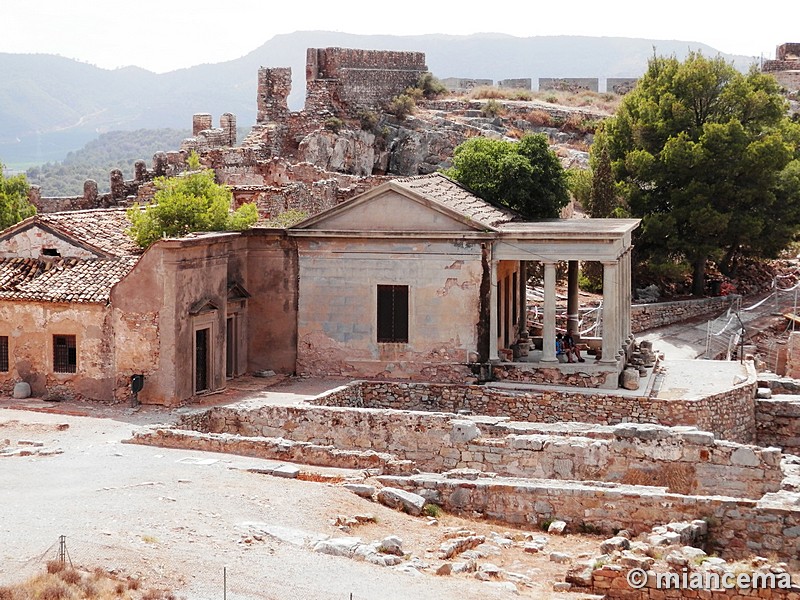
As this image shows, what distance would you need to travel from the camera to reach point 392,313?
3025 centimetres

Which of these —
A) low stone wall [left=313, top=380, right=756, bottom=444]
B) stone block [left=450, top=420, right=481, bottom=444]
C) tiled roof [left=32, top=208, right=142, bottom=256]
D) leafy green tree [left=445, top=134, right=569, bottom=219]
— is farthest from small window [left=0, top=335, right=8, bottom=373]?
leafy green tree [left=445, top=134, right=569, bottom=219]

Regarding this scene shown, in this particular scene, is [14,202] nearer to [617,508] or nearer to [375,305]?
[375,305]

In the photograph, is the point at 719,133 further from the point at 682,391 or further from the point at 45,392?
the point at 45,392

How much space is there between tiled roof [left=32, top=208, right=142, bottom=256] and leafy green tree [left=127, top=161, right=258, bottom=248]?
33cm

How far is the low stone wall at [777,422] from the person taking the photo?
3089cm

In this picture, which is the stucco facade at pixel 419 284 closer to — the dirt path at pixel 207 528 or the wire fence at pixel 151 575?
the dirt path at pixel 207 528

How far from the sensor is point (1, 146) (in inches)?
7180

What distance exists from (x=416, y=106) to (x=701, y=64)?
73.3ft

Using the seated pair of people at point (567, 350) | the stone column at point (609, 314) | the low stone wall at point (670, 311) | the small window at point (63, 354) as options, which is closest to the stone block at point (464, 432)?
the stone column at point (609, 314)

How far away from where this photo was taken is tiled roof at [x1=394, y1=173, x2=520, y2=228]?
30703 mm

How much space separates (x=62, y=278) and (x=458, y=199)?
32.5 feet

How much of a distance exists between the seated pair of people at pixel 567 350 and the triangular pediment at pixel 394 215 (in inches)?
146

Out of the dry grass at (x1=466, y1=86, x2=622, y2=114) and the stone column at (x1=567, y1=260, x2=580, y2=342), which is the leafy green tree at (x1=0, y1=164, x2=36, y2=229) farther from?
the dry grass at (x1=466, y1=86, x2=622, y2=114)

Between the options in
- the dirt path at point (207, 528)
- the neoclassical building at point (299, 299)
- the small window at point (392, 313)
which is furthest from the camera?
the small window at point (392, 313)
